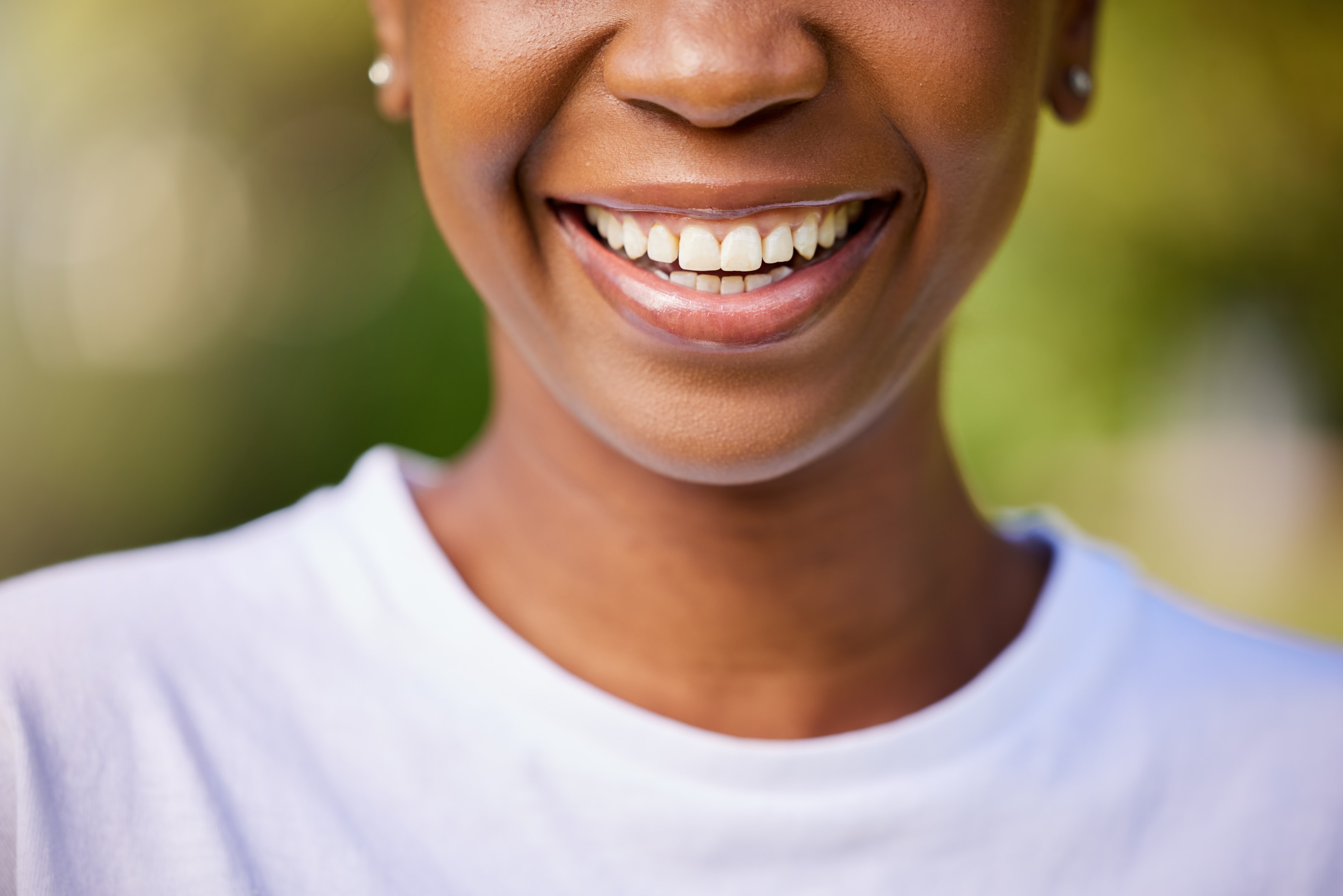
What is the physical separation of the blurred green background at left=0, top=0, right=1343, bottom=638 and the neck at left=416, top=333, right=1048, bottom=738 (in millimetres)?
3607

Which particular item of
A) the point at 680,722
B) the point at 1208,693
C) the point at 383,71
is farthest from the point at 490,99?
the point at 1208,693

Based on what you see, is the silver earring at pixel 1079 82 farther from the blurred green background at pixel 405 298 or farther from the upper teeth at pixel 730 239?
the blurred green background at pixel 405 298

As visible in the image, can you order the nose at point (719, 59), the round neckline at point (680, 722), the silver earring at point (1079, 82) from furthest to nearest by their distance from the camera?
the silver earring at point (1079, 82) → the round neckline at point (680, 722) → the nose at point (719, 59)

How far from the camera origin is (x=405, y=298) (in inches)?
214

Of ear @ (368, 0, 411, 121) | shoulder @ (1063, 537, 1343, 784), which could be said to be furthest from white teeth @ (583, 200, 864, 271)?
shoulder @ (1063, 537, 1343, 784)

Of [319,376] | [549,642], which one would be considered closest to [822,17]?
[549,642]

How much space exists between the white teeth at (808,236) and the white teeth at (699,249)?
0.08 meters

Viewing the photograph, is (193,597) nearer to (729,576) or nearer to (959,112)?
(729,576)

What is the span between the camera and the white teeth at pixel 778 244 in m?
1.33

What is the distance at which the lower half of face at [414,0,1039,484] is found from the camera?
1.27 m

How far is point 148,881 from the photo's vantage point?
1.26 meters

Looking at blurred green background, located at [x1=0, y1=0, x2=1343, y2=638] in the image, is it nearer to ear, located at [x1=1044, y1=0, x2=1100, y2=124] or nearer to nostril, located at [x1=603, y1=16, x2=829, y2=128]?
ear, located at [x1=1044, y1=0, x2=1100, y2=124]

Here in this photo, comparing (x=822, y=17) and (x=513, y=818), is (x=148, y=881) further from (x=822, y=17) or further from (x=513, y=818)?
(x=822, y=17)

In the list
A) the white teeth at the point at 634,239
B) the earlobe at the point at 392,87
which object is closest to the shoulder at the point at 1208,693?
the white teeth at the point at 634,239
